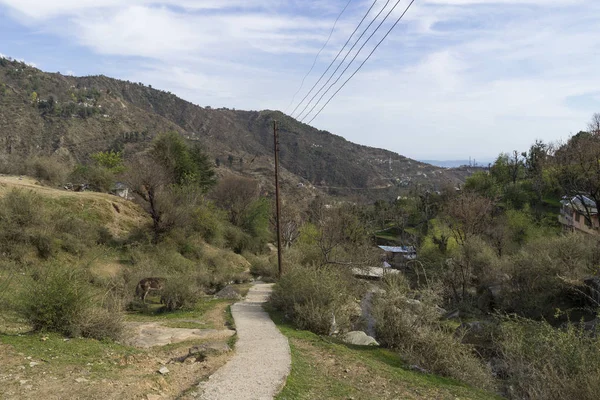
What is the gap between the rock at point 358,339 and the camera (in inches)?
463

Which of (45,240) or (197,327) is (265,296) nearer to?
(197,327)

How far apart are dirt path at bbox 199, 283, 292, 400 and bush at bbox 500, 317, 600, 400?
4249mm

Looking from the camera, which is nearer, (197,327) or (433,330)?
(433,330)

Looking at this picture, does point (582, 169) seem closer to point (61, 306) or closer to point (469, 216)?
point (469, 216)

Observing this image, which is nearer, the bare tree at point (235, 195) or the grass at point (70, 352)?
the grass at point (70, 352)

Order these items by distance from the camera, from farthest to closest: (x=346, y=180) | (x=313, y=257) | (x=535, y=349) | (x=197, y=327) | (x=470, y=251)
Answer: (x=346, y=180)
(x=470, y=251)
(x=313, y=257)
(x=197, y=327)
(x=535, y=349)

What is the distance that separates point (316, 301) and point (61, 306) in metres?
7.03

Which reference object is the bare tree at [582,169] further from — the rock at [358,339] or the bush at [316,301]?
the rock at [358,339]

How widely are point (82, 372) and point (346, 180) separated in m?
96.8

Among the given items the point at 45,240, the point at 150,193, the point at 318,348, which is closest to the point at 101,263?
the point at 45,240

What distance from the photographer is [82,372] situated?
6.34 meters

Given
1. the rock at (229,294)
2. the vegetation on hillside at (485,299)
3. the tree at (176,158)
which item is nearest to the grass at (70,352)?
the vegetation on hillside at (485,299)

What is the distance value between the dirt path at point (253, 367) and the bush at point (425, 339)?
9.54 feet

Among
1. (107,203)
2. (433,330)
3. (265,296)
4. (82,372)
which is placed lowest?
(265,296)
